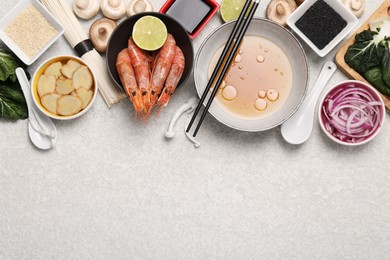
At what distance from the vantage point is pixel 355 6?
2.07 m

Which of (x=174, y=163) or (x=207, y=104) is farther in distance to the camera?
(x=174, y=163)

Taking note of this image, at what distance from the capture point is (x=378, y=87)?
2.04m

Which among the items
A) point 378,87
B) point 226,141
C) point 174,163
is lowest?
point 174,163

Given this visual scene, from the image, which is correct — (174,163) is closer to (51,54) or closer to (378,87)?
(51,54)

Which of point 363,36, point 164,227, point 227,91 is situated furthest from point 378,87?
point 164,227

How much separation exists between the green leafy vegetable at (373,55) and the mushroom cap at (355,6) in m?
0.10

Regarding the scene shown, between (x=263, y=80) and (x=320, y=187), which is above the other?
(x=263, y=80)

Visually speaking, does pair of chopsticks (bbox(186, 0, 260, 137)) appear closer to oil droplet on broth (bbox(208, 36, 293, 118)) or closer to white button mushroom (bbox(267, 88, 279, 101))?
oil droplet on broth (bbox(208, 36, 293, 118))

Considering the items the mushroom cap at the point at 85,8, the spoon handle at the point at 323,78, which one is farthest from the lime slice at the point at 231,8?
the mushroom cap at the point at 85,8

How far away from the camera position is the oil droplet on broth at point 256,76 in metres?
2.07

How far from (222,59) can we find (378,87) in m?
0.67

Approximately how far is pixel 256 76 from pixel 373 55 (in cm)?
49

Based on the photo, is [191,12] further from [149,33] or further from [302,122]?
[302,122]

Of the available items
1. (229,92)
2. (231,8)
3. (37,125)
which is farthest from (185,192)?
(231,8)
